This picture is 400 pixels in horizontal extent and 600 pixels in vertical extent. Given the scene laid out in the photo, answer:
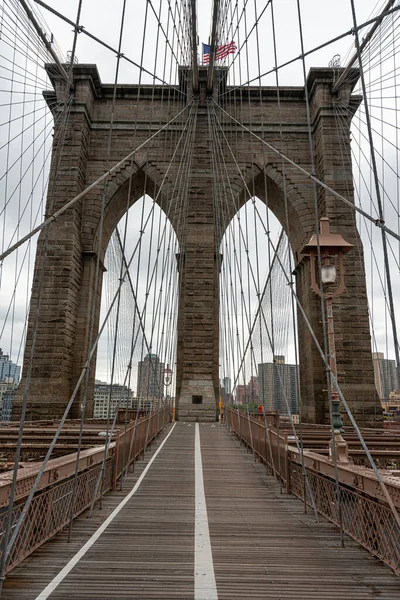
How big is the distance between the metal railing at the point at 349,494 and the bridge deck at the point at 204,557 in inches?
5.3

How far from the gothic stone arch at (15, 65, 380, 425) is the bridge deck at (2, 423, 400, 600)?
13085 millimetres

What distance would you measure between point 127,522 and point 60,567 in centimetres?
137

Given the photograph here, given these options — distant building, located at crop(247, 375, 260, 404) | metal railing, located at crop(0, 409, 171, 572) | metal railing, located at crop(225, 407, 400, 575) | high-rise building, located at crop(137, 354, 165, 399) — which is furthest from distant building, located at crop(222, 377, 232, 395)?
metal railing, located at crop(0, 409, 171, 572)

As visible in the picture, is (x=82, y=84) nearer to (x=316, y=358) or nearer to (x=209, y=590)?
(x=316, y=358)

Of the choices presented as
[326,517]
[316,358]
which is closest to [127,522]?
[326,517]

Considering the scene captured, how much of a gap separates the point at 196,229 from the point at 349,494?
17.4 metres

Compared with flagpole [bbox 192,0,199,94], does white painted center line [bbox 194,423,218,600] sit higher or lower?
lower

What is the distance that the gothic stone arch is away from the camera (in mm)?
18031

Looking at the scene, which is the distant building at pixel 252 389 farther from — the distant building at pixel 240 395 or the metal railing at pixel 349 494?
the metal railing at pixel 349 494

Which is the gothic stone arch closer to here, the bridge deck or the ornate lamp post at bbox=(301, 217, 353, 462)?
the ornate lamp post at bbox=(301, 217, 353, 462)

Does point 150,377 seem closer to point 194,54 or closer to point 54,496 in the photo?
point 54,496

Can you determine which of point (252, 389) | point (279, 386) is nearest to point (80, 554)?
point (252, 389)

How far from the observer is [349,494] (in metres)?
4.18

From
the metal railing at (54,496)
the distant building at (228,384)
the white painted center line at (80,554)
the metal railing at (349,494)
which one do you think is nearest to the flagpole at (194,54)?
the distant building at (228,384)
